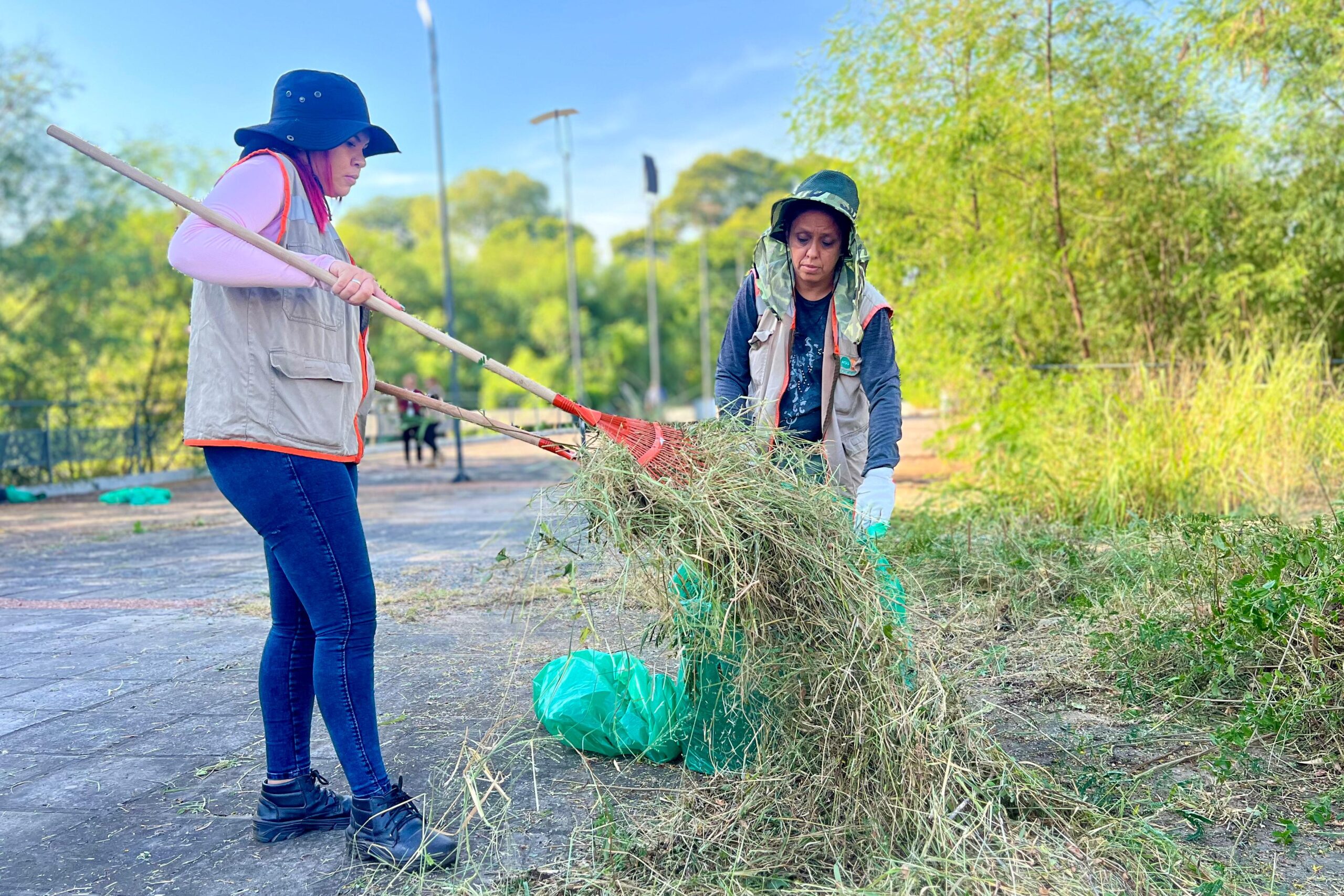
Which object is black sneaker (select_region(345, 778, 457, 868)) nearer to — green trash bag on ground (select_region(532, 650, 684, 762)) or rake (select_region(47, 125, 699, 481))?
green trash bag on ground (select_region(532, 650, 684, 762))

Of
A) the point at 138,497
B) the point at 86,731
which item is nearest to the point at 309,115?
the point at 86,731

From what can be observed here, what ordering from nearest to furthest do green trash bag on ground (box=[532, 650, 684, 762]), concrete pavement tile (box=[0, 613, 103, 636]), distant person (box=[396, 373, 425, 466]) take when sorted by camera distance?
1. green trash bag on ground (box=[532, 650, 684, 762])
2. concrete pavement tile (box=[0, 613, 103, 636])
3. distant person (box=[396, 373, 425, 466])

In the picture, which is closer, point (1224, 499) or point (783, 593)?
point (783, 593)

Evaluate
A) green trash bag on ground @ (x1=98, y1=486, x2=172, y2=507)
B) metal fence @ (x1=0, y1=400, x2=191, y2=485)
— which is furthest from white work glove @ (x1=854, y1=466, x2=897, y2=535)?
metal fence @ (x1=0, y1=400, x2=191, y2=485)

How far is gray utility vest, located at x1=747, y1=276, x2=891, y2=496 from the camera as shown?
289 cm

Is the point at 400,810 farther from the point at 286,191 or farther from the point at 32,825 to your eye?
the point at 286,191

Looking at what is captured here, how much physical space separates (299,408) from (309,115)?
0.70 metres

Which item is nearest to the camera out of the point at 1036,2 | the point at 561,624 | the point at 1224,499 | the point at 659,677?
the point at 659,677

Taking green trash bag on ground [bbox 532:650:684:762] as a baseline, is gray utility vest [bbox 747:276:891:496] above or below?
above

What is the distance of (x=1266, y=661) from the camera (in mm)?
3141

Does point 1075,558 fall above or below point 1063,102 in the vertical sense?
below

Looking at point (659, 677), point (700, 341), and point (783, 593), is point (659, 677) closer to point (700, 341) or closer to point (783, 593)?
point (783, 593)

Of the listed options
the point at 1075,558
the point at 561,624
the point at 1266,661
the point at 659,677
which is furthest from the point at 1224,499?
the point at 659,677

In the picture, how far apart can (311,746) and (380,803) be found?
93 cm
